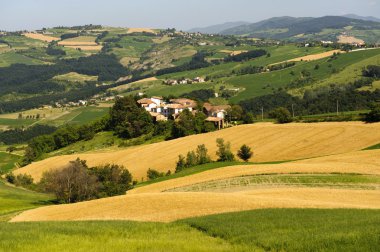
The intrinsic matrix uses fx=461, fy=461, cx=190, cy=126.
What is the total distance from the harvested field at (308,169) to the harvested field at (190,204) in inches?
417

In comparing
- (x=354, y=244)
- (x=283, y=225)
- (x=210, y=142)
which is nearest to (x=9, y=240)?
(x=283, y=225)

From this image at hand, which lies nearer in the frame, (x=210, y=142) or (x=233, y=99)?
(x=210, y=142)

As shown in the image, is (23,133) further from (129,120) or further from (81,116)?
(129,120)

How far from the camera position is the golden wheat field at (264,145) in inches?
2985

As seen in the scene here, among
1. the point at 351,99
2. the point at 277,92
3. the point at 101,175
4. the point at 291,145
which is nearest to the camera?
the point at 101,175

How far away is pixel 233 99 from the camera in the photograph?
557ft

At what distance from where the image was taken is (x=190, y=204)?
3316 centimetres

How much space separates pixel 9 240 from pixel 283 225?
12595mm

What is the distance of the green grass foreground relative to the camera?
18.0 meters

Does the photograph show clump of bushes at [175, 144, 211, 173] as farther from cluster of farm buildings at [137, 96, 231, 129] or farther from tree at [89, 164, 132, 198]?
cluster of farm buildings at [137, 96, 231, 129]

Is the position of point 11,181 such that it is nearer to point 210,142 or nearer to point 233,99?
point 210,142

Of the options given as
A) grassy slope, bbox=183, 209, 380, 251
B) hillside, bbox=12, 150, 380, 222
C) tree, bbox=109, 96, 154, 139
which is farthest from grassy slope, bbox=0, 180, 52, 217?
tree, bbox=109, 96, 154, 139

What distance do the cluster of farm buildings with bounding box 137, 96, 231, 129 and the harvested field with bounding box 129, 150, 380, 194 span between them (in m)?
50.1

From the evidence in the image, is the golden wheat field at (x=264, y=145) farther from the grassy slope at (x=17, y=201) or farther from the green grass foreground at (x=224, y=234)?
the green grass foreground at (x=224, y=234)
